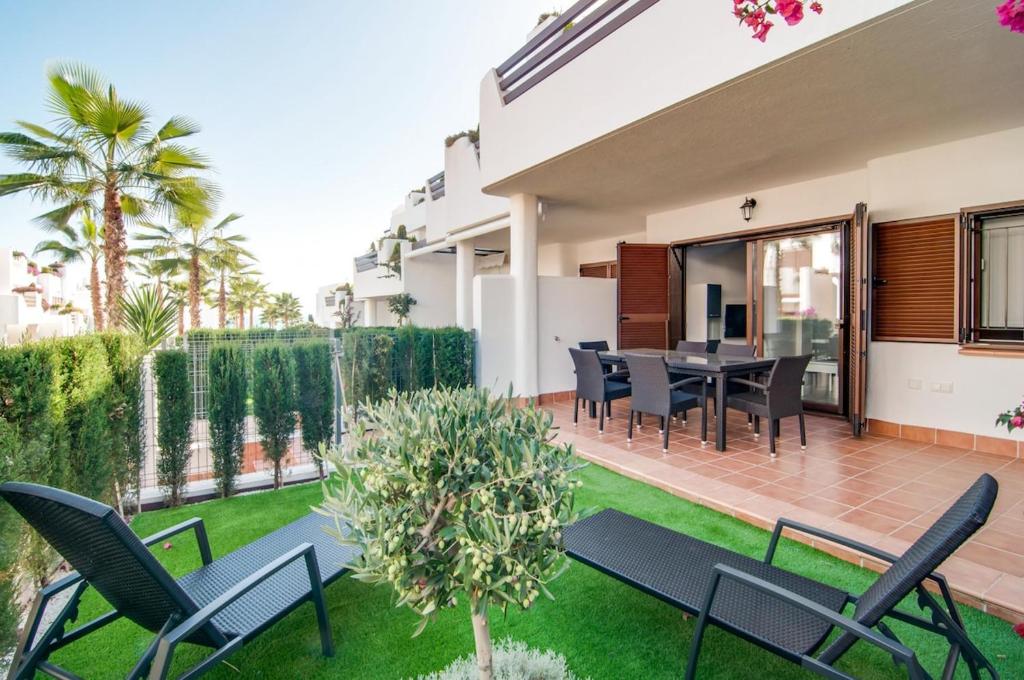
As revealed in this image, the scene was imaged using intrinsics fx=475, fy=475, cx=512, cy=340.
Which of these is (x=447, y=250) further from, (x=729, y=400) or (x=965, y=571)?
(x=965, y=571)

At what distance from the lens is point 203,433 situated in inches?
170

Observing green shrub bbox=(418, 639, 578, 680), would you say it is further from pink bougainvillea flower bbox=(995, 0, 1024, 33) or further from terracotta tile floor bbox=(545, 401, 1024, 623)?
pink bougainvillea flower bbox=(995, 0, 1024, 33)

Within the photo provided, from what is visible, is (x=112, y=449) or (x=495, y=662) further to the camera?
(x=112, y=449)

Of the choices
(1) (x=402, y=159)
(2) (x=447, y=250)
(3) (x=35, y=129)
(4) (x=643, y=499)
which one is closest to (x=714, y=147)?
(4) (x=643, y=499)

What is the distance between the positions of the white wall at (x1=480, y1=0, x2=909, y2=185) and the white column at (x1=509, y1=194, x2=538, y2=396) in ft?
2.87

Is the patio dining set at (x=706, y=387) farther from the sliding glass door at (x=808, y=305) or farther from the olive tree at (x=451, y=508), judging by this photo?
the olive tree at (x=451, y=508)

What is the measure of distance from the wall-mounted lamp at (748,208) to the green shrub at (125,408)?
24.7 feet

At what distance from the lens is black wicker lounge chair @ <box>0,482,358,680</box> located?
1504 mm

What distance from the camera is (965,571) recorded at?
2.60 meters

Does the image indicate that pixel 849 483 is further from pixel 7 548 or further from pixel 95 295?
pixel 95 295

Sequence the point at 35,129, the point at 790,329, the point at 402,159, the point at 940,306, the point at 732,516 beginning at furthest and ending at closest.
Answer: the point at 402,159 < the point at 35,129 < the point at 790,329 < the point at 940,306 < the point at 732,516

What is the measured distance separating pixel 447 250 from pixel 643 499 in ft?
34.9

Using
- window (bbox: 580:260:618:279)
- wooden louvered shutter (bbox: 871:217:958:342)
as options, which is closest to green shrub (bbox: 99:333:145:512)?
wooden louvered shutter (bbox: 871:217:958:342)

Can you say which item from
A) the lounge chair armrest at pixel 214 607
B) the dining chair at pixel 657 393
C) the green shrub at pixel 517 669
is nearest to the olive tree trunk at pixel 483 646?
the green shrub at pixel 517 669
